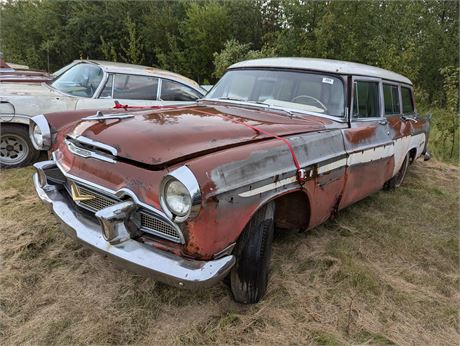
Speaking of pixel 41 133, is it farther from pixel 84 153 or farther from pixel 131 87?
pixel 131 87

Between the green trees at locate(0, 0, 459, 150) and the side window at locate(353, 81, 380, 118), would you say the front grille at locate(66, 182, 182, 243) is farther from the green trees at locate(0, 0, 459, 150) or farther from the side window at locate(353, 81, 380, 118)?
the green trees at locate(0, 0, 459, 150)

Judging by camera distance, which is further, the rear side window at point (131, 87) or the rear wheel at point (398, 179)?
the rear side window at point (131, 87)

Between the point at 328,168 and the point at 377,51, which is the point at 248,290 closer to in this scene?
the point at 328,168

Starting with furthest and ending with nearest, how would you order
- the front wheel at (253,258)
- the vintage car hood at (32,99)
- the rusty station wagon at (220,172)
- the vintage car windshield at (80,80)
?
the vintage car windshield at (80,80), the vintage car hood at (32,99), the front wheel at (253,258), the rusty station wagon at (220,172)

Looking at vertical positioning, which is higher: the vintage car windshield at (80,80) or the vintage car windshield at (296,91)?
the vintage car windshield at (296,91)

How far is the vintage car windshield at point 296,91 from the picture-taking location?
11.6ft

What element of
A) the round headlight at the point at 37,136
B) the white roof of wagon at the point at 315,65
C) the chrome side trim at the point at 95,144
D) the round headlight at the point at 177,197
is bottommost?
the round headlight at the point at 37,136

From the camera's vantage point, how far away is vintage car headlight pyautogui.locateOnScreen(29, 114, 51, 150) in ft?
10.8

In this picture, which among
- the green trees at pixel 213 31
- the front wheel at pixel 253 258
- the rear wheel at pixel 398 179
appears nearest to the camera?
the front wheel at pixel 253 258

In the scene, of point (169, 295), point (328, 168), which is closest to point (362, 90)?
point (328, 168)

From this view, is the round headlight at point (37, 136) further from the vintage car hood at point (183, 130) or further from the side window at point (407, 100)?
the side window at point (407, 100)

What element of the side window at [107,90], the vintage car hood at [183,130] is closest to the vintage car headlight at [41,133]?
the vintage car hood at [183,130]

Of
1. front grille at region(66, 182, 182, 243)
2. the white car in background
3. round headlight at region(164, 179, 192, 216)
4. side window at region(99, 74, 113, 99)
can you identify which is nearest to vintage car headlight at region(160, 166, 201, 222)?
round headlight at region(164, 179, 192, 216)

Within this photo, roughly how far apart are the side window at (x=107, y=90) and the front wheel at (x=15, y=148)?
44.7 inches
